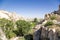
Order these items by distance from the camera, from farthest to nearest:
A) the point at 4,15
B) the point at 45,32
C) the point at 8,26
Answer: the point at 4,15
the point at 8,26
the point at 45,32

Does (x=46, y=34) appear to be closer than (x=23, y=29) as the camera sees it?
Yes

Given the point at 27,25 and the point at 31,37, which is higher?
the point at 27,25

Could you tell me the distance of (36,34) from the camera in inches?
1679

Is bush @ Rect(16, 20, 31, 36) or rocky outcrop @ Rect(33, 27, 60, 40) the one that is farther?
bush @ Rect(16, 20, 31, 36)

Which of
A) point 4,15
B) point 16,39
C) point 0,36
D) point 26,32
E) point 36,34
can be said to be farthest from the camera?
point 4,15

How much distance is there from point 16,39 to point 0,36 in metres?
11.4

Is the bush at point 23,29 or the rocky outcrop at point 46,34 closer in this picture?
the rocky outcrop at point 46,34

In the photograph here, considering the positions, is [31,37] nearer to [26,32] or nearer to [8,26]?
[26,32]

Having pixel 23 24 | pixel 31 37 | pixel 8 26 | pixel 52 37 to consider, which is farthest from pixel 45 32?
pixel 8 26

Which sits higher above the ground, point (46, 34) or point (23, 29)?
point (23, 29)

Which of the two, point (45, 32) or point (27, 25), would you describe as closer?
point (45, 32)

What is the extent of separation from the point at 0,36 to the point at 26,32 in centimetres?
1634

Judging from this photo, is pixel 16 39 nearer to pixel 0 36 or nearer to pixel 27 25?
pixel 27 25

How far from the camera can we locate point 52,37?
115ft
